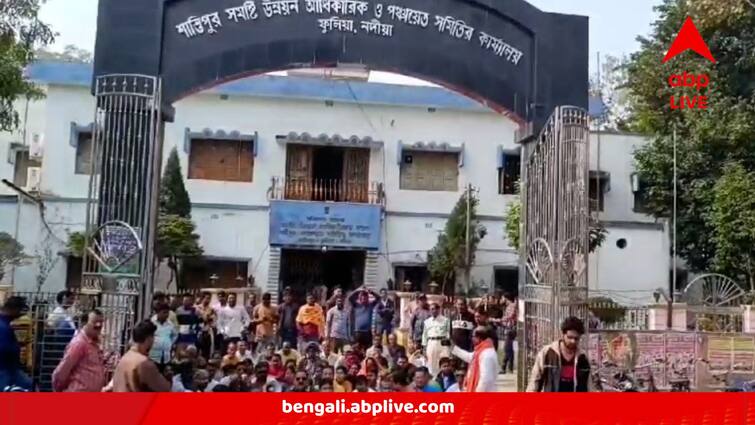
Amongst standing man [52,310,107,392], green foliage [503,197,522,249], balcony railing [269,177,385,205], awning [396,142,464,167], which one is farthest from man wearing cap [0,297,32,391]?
awning [396,142,464,167]

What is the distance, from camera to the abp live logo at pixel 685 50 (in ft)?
53.6

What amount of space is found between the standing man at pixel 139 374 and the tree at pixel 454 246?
43.5 feet

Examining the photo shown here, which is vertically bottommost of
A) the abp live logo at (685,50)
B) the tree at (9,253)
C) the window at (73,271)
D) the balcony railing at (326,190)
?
the window at (73,271)

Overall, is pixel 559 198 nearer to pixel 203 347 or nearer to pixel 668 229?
pixel 203 347

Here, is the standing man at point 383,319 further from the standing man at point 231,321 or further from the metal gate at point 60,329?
the metal gate at point 60,329

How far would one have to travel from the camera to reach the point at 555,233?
7.84 meters

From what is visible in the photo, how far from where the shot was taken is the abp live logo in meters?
16.3

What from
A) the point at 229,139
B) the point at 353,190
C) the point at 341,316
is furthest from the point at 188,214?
the point at 341,316

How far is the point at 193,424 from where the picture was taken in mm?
4332

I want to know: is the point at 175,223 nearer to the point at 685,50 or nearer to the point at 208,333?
the point at 208,333

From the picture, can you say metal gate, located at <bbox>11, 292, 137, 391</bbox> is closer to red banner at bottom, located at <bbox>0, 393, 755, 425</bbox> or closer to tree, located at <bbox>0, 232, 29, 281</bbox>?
red banner at bottom, located at <bbox>0, 393, 755, 425</bbox>

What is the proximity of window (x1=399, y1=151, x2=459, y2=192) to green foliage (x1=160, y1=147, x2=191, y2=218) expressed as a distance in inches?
205

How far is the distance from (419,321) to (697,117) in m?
10.0

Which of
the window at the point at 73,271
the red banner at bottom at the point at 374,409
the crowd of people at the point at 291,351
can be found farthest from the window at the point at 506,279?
the red banner at bottom at the point at 374,409
